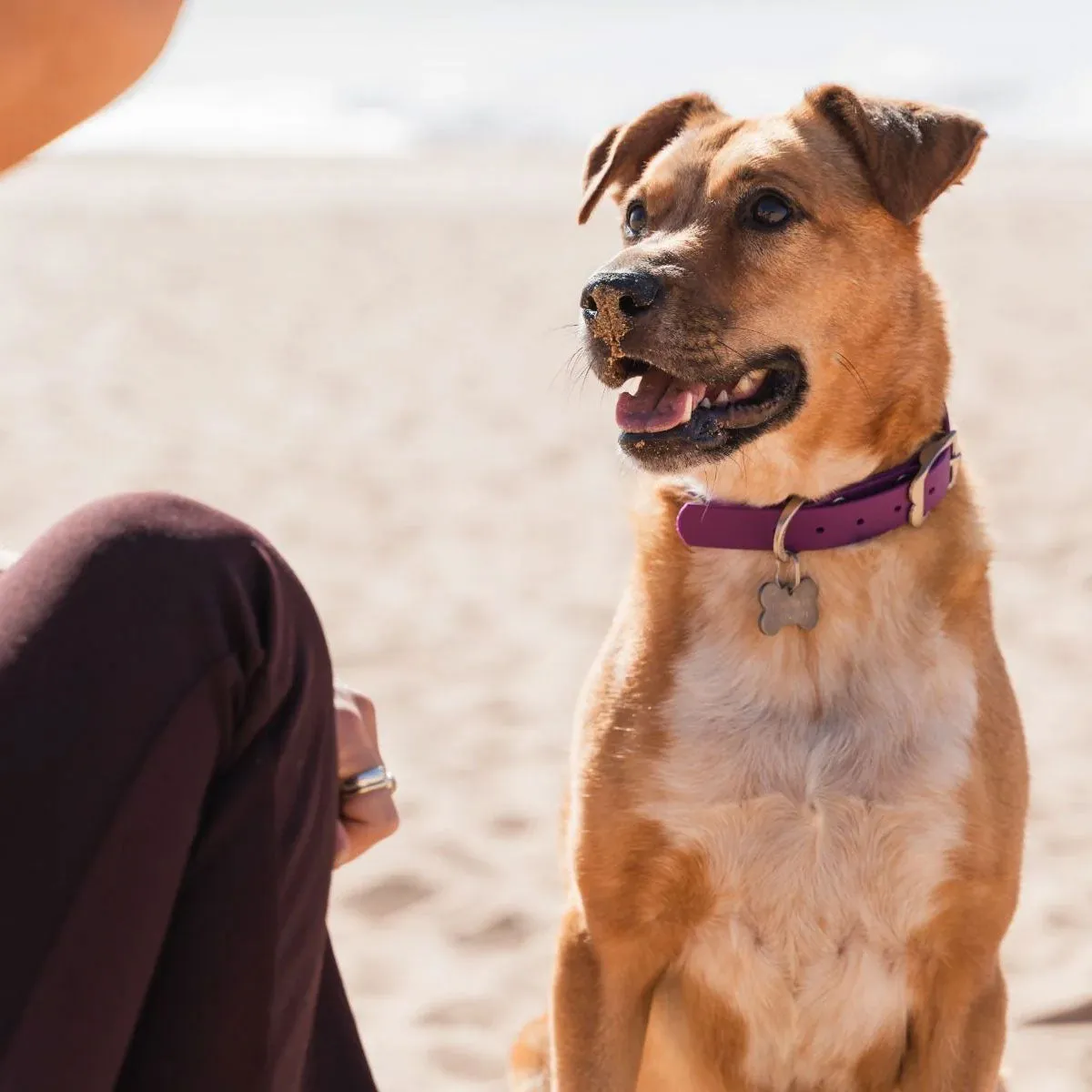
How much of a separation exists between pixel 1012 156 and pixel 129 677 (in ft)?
121

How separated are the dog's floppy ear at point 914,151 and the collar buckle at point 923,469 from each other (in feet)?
1.33

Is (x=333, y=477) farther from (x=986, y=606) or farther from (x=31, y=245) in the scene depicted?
(x=31, y=245)

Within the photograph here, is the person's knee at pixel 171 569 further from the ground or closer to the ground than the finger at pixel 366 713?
further from the ground

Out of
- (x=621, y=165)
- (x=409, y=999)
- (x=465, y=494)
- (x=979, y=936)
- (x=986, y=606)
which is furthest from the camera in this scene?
(x=465, y=494)

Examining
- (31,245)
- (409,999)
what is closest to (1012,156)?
(31,245)

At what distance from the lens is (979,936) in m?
2.55

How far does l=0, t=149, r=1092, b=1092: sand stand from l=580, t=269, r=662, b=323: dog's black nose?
2.62ft

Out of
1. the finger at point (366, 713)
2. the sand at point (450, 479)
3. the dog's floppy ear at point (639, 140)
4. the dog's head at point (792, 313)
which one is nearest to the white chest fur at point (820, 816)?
the dog's head at point (792, 313)

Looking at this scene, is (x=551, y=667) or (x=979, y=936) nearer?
(x=979, y=936)

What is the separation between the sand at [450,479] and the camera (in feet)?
12.6

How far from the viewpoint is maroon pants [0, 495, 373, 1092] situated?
1345 mm

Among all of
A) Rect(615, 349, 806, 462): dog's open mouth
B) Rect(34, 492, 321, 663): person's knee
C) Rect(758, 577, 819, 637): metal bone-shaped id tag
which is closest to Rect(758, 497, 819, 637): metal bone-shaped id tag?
Rect(758, 577, 819, 637): metal bone-shaped id tag

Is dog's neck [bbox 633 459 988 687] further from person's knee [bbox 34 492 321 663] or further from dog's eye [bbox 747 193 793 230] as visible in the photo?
person's knee [bbox 34 492 321 663]

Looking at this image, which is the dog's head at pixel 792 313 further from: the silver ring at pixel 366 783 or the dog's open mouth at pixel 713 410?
the silver ring at pixel 366 783
